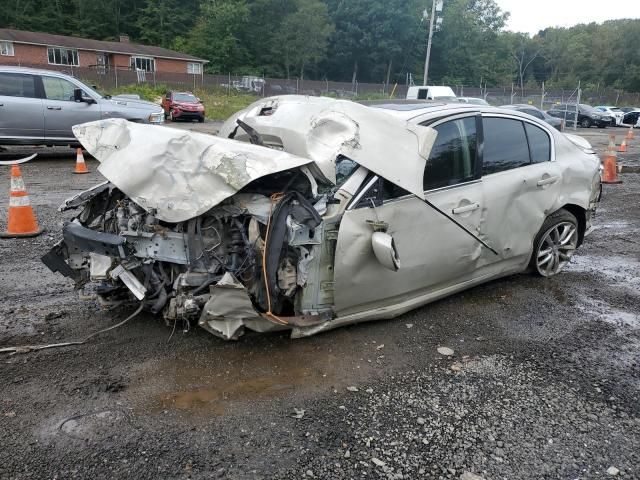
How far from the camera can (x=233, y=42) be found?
184 feet

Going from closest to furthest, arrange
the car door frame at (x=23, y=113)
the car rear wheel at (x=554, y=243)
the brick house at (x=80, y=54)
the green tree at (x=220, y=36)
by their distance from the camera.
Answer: the car rear wheel at (x=554, y=243) → the car door frame at (x=23, y=113) → the brick house at (x=80, y=54) → the green tree at (x=220, y=36)

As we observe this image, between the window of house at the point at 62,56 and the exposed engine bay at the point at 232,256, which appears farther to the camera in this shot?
the window of house at the point at 62,56

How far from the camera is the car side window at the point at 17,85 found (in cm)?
1097

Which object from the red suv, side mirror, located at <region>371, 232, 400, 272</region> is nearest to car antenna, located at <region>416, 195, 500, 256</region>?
side mirror, located at <region>371, 232, 400, 272</region>

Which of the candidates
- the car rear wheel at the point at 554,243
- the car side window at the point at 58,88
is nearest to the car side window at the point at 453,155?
the car rear wheel at the point at 554,243

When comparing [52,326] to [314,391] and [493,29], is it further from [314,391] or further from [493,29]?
[493,29]

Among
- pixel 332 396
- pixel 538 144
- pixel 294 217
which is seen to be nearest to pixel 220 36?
pixel 538 144

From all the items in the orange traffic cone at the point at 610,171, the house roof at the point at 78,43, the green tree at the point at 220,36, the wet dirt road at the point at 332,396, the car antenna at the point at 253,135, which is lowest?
the wet dirt road at the point at 332,396

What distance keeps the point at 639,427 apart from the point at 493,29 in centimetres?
9345

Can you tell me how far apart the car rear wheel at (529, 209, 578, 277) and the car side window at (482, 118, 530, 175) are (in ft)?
2.35

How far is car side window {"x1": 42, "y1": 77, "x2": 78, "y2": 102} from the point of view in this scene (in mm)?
11367

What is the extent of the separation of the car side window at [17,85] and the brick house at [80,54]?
30.6 metres

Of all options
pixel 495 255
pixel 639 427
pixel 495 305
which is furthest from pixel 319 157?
pixel 639 427

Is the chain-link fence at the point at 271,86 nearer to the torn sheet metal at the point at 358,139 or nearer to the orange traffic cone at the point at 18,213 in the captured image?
the orange traffic cone at the point at 18,213
